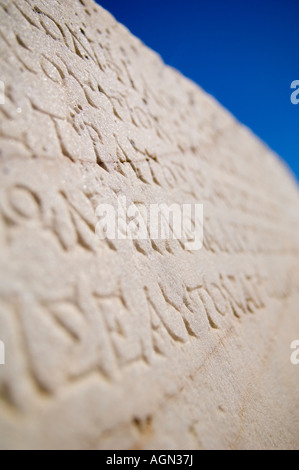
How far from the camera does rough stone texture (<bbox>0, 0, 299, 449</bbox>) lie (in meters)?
0.66

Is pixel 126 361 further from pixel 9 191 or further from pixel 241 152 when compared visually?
pixel 241 152

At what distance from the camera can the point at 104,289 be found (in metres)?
0.84

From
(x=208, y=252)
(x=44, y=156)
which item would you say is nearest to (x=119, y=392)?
(x=44, y=156)

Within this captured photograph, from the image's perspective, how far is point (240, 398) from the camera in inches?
43.8

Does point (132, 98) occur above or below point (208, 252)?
above

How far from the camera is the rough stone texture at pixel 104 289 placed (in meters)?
0.66

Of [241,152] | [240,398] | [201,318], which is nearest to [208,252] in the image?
[201,318]

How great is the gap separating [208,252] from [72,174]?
915mm

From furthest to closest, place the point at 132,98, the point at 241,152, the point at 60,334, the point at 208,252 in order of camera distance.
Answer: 1. the point at 241,152
2. the point at 132,98
3. the point at 208,252
4. the point at 60,334

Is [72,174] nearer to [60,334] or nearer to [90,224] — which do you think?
[90,224]

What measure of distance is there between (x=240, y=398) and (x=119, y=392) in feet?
2.10

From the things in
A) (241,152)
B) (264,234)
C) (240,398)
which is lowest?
(240,398)

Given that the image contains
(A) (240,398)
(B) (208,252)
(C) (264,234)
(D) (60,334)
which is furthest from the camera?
(C) (264,234)
